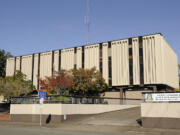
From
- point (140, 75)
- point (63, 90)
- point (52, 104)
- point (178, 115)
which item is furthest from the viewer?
point (140, 75)

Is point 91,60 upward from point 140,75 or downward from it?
Answer: upward

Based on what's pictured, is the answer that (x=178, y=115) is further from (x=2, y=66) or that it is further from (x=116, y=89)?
(x=2, y=66)

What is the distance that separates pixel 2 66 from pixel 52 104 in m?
46.2

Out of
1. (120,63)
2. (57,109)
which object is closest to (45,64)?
(120,63)

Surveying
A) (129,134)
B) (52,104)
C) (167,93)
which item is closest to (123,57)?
(52,104)

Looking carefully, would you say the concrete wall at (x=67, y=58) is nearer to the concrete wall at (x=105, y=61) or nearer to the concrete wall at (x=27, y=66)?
the concrete wall at (x=105, y=61)

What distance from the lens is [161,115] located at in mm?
18656

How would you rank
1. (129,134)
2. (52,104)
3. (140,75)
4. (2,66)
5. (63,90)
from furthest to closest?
1. (2,66)
2. (140,75)
3. (63,90)
4. (52,104)
5. (129,134)

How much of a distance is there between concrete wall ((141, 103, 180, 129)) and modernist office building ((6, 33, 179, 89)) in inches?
1053

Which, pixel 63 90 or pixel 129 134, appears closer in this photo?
pixel 129 134

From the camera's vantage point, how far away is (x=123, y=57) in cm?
4906

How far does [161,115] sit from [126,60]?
1197 inches

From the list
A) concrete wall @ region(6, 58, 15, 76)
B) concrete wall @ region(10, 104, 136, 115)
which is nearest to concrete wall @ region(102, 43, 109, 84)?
concrete wall @ region(10, 104, 136, 115)

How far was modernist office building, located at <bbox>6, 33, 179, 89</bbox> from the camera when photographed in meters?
45.5
